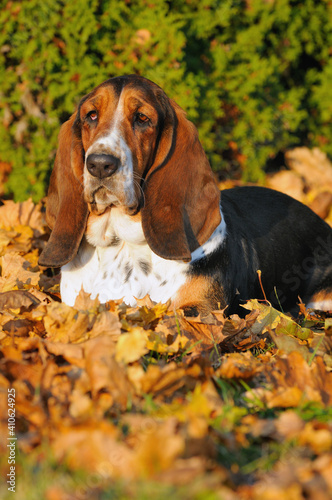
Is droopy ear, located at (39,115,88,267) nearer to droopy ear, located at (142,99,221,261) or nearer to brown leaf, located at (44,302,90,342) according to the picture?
droopy ear, located at (142,99,221,261)

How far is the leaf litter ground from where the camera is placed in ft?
5.43

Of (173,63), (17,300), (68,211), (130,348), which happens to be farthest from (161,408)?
(173,63)

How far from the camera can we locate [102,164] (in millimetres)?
3094

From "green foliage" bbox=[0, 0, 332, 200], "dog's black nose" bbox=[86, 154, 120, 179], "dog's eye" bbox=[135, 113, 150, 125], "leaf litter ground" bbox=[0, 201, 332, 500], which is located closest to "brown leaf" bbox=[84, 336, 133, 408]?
"leaf litter ground" bbox=[0, 201, 332, 500]

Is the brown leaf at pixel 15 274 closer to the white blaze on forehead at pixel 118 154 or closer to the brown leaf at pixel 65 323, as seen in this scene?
the white blaze on forehead at pixel 118 154

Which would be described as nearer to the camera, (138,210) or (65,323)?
(65,323)

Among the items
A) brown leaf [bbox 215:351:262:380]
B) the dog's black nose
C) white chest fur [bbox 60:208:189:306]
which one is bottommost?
white chest fur [bbox 60:208:189:306]

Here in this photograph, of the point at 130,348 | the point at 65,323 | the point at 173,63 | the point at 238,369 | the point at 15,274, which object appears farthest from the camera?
the point at 173,63

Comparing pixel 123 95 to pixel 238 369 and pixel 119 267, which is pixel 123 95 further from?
pixel 238 369

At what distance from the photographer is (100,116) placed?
3389mm

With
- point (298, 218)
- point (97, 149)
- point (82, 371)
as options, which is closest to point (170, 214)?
point (97, 149)

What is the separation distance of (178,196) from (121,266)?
53cm

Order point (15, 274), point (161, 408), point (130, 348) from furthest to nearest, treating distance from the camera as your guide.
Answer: point (15, 274)
point (130, 348)
point (161, 408)

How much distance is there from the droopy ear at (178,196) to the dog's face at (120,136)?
0.05 m
